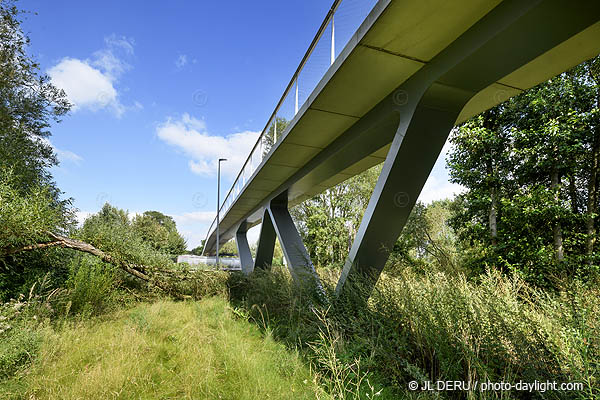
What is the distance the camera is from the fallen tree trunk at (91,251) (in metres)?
5.48

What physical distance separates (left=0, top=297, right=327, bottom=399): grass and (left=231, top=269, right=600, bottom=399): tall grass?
55 cm

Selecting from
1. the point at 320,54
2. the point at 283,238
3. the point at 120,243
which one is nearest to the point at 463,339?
the point at 320,54

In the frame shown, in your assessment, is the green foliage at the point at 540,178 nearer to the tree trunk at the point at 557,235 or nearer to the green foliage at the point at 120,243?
the tree trunk at the point at 557,235

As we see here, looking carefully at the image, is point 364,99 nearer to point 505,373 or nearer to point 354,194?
point 505,373

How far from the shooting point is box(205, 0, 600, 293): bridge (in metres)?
3.10

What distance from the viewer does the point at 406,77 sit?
4410 mm

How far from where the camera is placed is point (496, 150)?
1079cm

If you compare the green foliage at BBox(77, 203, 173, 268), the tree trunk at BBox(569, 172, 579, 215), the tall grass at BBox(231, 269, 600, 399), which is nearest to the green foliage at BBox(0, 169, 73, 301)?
the green foliage at BBox(77, 203, 173, 268)

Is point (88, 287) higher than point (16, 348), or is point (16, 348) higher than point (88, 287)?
point (88, 287)

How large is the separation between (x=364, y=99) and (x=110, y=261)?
278 inches

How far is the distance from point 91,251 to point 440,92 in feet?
25.6

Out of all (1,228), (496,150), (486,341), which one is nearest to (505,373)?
(486,341)

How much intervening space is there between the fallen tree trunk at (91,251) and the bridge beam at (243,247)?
9649 millimetres

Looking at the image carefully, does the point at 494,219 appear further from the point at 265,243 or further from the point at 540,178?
the point at 265,243
